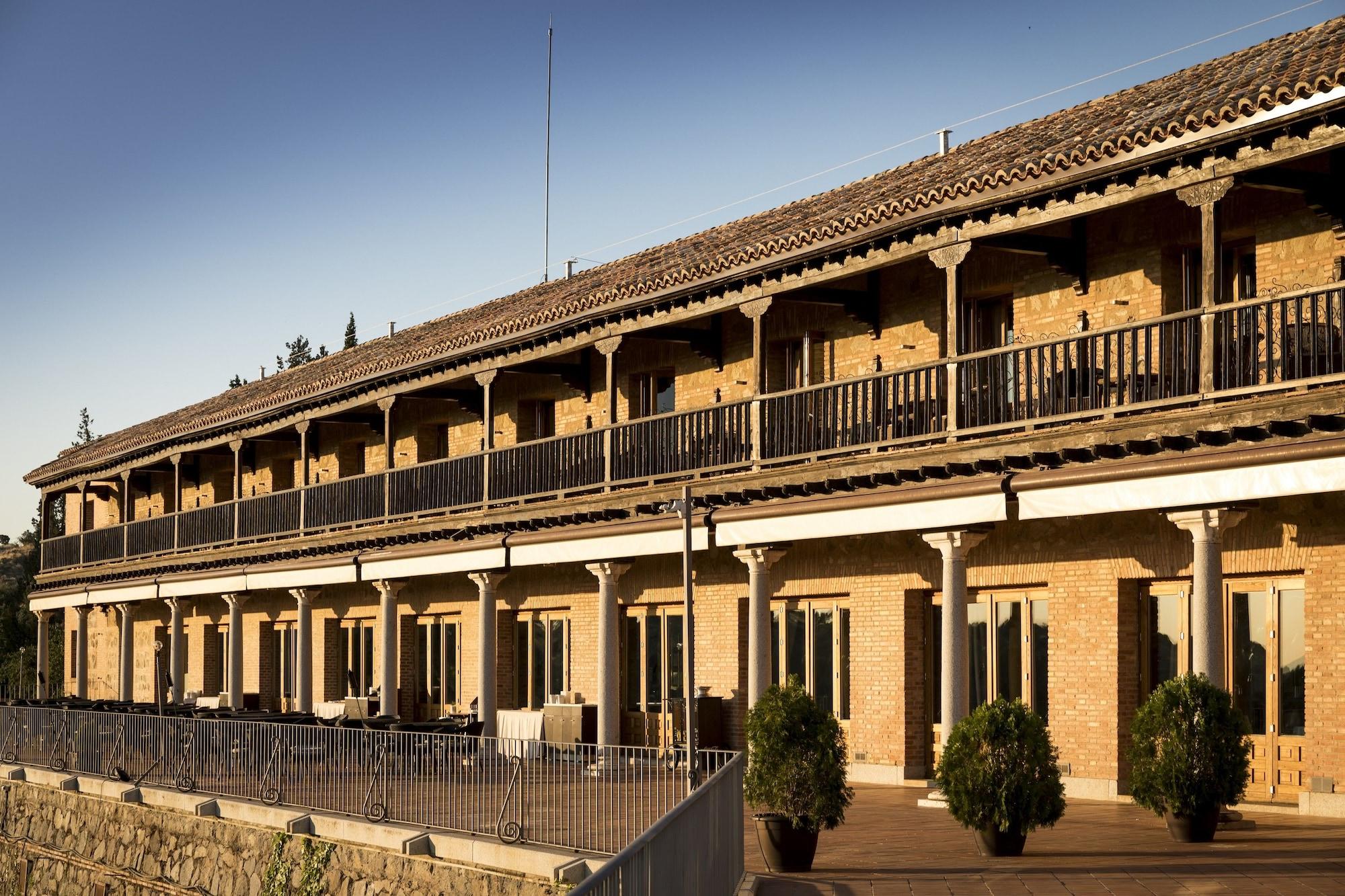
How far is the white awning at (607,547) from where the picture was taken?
20797 mm

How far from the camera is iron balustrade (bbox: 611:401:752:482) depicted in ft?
67.3

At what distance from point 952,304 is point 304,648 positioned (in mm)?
17991

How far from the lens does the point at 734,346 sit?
23.6 m

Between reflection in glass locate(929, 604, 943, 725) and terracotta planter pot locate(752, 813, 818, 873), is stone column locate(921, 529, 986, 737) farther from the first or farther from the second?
terracotta planter pot locate(752, 813, 818, 873)

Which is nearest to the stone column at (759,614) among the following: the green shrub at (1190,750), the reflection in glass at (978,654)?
the reflection in glass at (978,654)

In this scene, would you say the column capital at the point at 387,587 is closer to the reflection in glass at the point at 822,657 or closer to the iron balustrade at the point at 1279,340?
the reflection in glass at the point at 822,657

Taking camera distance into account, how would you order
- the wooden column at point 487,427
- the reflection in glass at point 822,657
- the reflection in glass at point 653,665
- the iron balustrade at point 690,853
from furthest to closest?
the wooden column at point 487,427 → the reflection in glass at point 653,665 → the reflection in glass at point 822,657 → the iron balustrade at point 690,853

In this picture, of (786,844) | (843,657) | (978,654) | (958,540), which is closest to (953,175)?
(958,540)

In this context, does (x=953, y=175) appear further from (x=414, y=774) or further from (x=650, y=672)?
(x=650, y=672)

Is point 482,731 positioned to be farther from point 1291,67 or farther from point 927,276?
point 1291,67

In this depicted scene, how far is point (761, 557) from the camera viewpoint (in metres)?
20.1

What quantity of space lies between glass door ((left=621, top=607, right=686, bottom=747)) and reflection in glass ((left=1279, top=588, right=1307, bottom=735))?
396 inches

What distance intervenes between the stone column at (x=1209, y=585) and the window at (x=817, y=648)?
23.9 feet

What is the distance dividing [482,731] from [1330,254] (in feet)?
46.8
